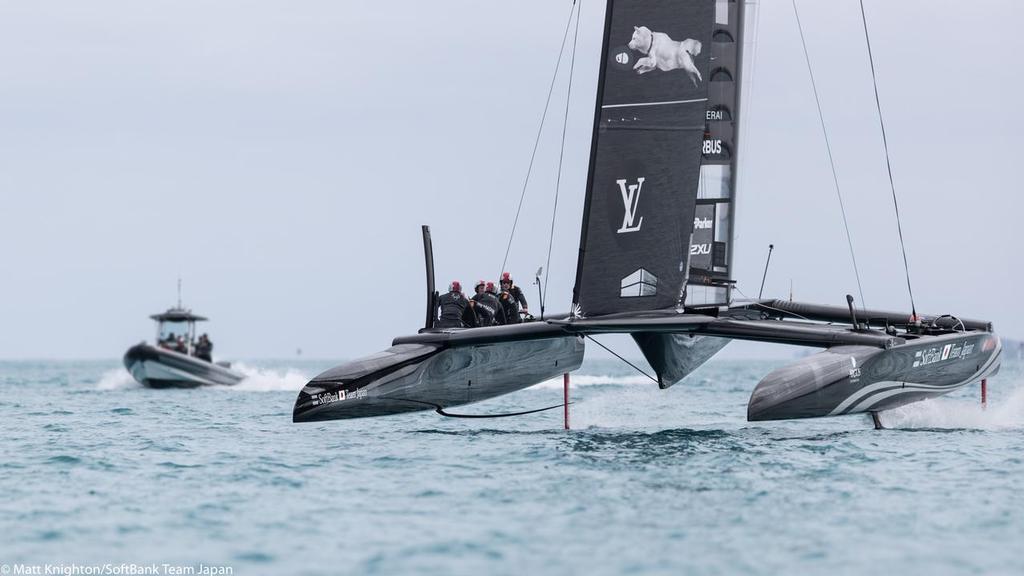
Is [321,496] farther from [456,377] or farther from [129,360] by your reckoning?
[129,360]

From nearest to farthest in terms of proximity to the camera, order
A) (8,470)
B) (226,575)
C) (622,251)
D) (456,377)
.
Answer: (226,575), (8,470), (622,251), (456,377)

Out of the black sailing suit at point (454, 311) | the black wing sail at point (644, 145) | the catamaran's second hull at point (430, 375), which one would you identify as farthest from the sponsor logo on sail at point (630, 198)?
the black sailing suit at point (454, 311)

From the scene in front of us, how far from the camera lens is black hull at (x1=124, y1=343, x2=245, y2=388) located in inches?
1145

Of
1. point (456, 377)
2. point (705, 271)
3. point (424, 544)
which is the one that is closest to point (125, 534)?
point (424, 544)

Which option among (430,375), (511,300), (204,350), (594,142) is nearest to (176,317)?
(204,350)

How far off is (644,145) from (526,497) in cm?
499

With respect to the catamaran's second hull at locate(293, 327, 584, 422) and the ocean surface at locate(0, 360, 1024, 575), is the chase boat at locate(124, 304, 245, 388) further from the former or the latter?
the catamaran's second hull at locate(293, 327, 584, 422)

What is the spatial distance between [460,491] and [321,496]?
100cm

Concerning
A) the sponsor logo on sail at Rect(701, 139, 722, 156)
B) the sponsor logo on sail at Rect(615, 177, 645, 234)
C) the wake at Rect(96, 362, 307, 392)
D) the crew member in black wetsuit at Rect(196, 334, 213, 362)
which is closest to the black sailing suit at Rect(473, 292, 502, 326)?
the sponsor logo on sail at Rect(615, 177, 645, 234)

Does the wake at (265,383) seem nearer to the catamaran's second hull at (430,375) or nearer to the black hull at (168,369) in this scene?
the black hull at (168,369)

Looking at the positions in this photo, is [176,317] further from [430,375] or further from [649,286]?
[649,286]

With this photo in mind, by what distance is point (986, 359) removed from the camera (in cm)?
1478

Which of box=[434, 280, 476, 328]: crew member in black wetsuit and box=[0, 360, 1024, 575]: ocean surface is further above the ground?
box=[434, 280, 476, 328]: crew member in black wetsuit

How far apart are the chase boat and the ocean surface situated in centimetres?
1414
